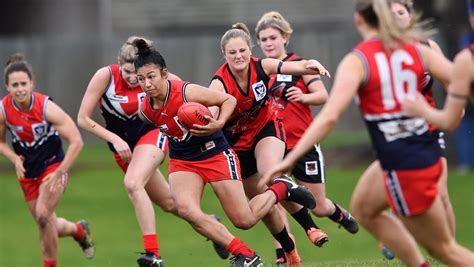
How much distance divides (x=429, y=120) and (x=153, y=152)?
4027 mm

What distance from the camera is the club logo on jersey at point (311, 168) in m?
9.79

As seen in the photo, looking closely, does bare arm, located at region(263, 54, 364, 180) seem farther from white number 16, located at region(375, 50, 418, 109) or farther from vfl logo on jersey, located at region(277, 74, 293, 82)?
vfl logo on jersey, located at region(277, 74, 293, 82)

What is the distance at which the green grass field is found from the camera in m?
16.2

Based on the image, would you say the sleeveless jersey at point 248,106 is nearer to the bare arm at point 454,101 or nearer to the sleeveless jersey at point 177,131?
the sleeveless jersey at point 177,131

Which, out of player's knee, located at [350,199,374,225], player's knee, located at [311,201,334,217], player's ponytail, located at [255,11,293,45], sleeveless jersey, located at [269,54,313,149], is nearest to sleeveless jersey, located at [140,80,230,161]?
sleeveless jersey, located at [269,54,313,149]

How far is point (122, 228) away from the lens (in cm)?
2002

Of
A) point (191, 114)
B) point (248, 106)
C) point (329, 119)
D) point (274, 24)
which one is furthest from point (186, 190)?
point (329, 119)

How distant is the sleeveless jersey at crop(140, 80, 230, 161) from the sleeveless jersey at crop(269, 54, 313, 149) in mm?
1345

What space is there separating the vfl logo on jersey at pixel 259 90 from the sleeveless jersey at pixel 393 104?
261 centimetres

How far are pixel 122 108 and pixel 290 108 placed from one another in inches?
Answer: 61.9

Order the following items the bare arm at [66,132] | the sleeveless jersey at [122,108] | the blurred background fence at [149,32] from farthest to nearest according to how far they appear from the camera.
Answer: the blurred background fence at [149,32], the bare arm at [66,132], the sleeveless jersey at [122,108]

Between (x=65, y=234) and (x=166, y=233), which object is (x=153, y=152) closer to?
(x=65, y=234)

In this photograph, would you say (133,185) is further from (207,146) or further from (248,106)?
(248,106)

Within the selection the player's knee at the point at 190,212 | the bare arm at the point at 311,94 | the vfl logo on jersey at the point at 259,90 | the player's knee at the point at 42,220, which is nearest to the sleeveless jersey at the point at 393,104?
the player's knee at the point at 190,212
